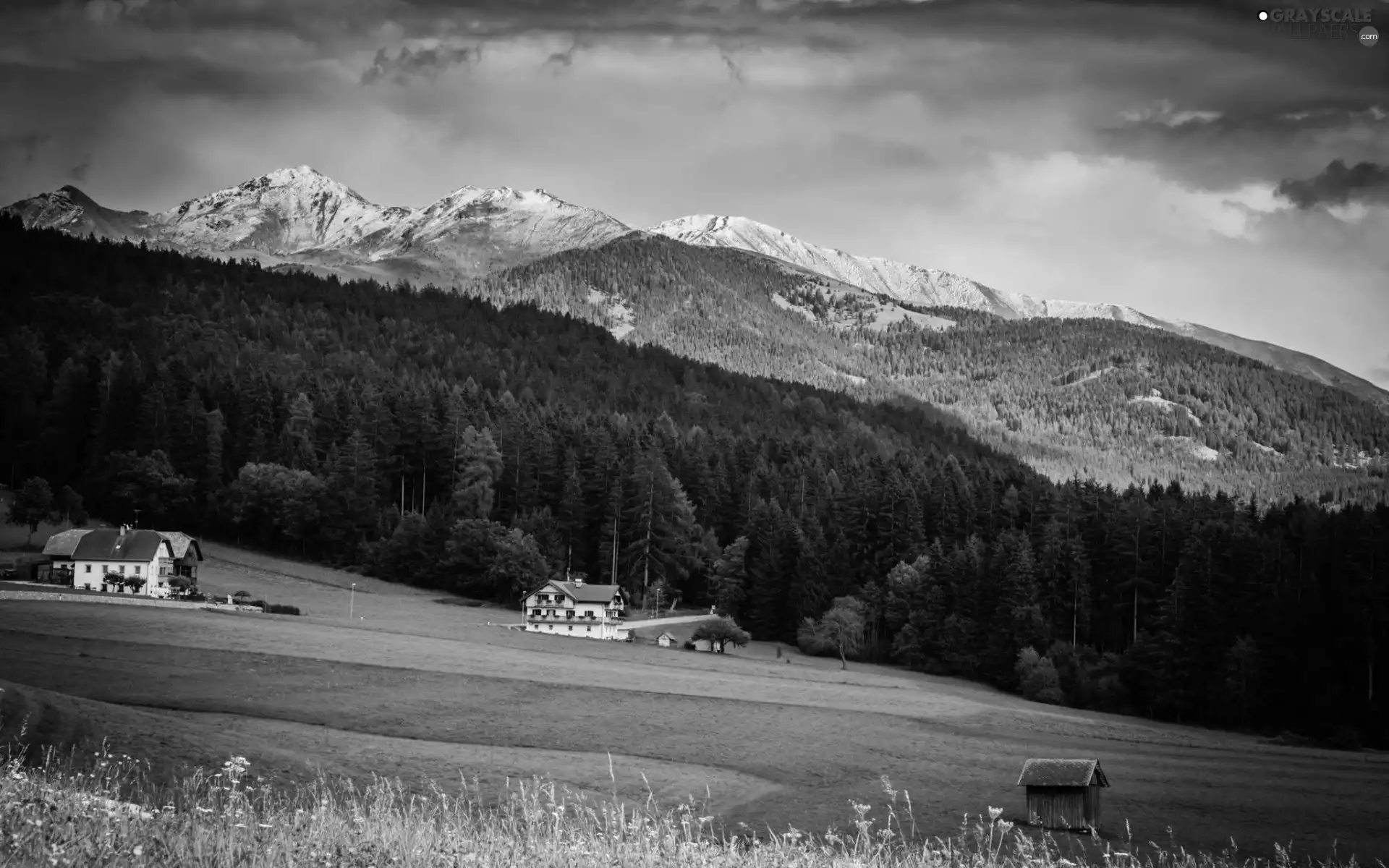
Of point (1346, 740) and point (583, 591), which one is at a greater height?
point (583, 591)

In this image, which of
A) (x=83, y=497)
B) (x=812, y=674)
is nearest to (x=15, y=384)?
(x=83, y=497)

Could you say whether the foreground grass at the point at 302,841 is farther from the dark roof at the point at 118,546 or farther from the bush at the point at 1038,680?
the dark roof at the point at 118,546

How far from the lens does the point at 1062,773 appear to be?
49.4 meters

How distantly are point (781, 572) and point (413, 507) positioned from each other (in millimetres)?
46544

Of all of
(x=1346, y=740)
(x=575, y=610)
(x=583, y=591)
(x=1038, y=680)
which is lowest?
(x=1346, y=740)

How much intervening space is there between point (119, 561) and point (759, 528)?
221 feet

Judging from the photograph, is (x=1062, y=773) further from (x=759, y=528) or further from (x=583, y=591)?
(x=759, y=528)

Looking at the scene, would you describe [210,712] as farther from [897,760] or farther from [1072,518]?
[1072,518]

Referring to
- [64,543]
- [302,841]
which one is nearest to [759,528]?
[64,543]

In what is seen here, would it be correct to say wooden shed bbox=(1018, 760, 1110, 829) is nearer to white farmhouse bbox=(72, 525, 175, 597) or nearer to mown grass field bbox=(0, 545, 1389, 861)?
mown grass field bbox=(0, 545, 1389, 861)

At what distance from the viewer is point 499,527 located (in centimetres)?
12388

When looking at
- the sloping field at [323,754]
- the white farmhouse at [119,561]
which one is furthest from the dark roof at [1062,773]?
the white farmhouse at [119,561]

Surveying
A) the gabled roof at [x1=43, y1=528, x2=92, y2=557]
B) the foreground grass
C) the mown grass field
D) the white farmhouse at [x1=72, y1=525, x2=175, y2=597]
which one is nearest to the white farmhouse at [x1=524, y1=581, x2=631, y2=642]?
the mown grass field

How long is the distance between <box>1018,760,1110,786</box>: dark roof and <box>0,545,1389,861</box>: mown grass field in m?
1.58
